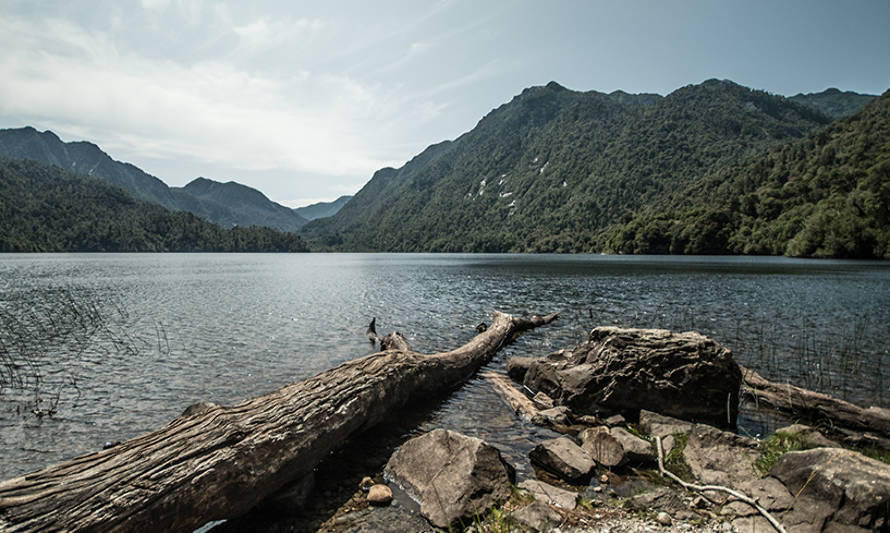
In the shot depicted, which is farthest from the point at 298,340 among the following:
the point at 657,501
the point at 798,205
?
the point at 798,205

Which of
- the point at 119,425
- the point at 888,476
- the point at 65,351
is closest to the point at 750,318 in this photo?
the point at 888,476

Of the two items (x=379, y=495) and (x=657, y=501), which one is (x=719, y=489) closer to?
(x=657, y=501)

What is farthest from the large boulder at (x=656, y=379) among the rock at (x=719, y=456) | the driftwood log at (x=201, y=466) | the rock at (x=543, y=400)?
the driftwood log at (x=201, y=466)

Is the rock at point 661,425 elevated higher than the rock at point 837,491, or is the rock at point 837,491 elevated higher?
the rock at point 837,491

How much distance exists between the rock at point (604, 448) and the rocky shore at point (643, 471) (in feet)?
0.07

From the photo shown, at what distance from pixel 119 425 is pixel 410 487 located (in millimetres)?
7549

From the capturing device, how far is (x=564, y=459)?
702cm

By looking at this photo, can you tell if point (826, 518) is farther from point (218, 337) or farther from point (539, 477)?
point (218, 337)

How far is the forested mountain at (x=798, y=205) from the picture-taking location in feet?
271

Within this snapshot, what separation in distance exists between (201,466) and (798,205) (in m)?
157

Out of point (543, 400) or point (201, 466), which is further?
point (543, 400)

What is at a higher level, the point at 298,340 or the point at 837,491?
the point at 837,491

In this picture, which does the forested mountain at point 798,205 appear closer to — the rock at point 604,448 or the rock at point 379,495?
the rock at point 604,448

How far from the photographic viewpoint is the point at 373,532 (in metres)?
→ 5.64
